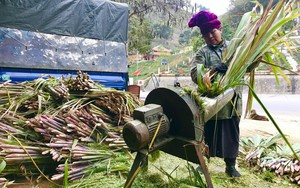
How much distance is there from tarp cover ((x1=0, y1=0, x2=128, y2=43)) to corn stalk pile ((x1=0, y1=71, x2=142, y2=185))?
232 centimetres

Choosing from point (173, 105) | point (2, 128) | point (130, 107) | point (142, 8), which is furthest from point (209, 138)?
point (142, 8)

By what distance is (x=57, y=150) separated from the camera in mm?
1997

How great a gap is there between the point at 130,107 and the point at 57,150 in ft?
3.05

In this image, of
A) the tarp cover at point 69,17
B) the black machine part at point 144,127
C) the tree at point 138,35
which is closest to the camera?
the black machine part at point 144,127

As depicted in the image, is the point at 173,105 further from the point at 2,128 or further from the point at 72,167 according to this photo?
the point at 2,128

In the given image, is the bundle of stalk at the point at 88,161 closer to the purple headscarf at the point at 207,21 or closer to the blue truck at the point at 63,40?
the purple headscarf at the point at 207,21

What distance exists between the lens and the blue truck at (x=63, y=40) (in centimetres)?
444

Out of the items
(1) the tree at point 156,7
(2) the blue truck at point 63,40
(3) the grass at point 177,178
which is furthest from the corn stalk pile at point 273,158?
(1) the tree at point 156,7

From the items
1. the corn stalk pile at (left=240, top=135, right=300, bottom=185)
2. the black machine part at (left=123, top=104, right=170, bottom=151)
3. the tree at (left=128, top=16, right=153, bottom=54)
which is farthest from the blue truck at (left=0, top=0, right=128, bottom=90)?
the tree at (left=128, top=16, right=153, bottom=54)

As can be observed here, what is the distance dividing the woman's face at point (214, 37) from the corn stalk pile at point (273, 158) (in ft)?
4.25

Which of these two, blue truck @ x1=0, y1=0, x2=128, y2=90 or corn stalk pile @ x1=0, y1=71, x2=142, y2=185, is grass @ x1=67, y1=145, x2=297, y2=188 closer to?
corn stalk pile @ x1=0, y1=71, x2=142, y2=185

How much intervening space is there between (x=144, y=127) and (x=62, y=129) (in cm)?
113

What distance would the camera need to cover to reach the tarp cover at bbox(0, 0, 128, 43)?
458cm

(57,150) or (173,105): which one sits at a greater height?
(173,105)
